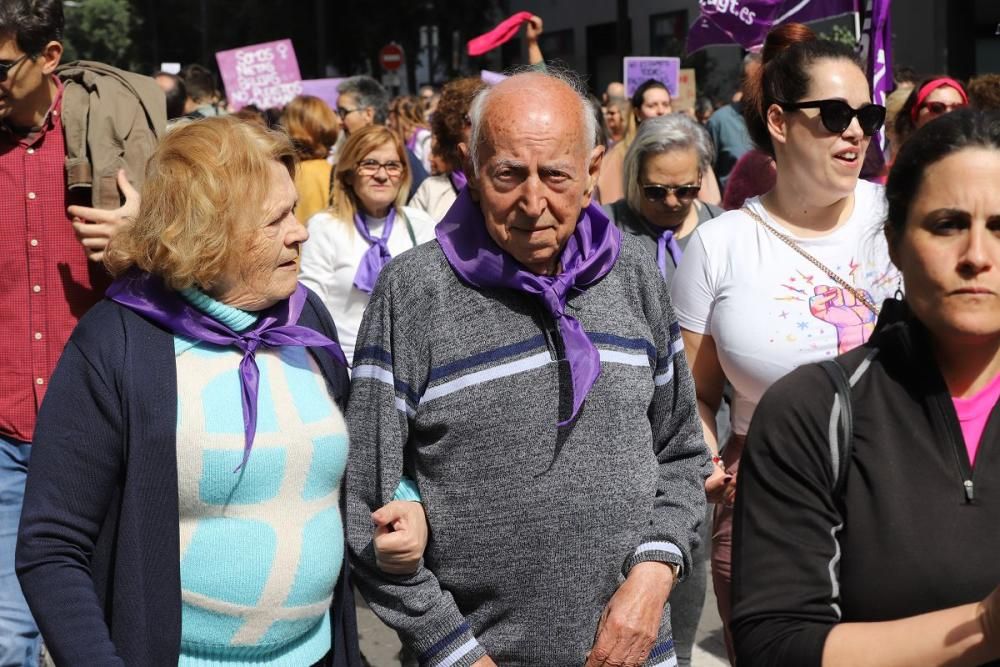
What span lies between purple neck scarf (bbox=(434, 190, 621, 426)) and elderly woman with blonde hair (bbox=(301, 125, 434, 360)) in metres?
2.81

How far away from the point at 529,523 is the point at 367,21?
1338 inches

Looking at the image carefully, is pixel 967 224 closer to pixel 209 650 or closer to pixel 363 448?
pixel 363 448

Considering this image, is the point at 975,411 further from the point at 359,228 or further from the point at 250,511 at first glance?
the point at 359,228

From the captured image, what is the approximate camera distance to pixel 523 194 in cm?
268

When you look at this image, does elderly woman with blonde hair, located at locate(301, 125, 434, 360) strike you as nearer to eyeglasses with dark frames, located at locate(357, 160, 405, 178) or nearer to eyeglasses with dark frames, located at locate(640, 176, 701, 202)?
eyeglasses with dark frames, located at locate(357, 160, 405, 178)

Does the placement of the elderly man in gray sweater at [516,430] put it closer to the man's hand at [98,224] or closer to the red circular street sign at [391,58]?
the man's hand at [98,224]

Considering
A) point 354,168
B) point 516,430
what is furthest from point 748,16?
point 516,430

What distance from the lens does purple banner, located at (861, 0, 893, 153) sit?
6.61 meters

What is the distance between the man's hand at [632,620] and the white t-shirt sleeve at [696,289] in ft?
3.10

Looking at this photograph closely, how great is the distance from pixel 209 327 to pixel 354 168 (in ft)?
11.9

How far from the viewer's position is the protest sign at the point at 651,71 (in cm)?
1287

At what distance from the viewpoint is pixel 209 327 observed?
2596 millimetres

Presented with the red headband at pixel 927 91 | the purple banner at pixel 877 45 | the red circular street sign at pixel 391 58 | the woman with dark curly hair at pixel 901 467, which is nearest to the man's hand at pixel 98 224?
the woman with dark curly hair at pixel 901 467

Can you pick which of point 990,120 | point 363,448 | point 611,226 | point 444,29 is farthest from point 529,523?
point 444,29
